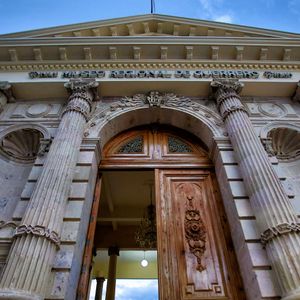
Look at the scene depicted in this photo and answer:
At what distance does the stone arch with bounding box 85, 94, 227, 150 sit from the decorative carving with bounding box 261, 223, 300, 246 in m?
2.93

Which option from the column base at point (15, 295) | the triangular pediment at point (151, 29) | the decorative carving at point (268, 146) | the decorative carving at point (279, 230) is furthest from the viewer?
the triangular pediment at point (151, 29)

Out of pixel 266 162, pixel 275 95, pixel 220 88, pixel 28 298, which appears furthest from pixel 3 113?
pixel 275 95

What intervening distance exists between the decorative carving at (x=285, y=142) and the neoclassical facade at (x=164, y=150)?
3 centimetres

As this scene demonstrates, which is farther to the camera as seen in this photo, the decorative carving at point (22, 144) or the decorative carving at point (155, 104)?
the decorative carving at point (155, 104)

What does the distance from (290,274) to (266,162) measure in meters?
2.32

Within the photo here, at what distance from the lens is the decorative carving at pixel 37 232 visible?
4020mm

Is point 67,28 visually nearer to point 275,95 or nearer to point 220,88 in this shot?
point 220,88

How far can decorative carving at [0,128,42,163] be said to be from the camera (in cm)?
659

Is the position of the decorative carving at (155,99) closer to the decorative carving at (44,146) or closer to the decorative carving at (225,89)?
the decorative carving at (225,89)

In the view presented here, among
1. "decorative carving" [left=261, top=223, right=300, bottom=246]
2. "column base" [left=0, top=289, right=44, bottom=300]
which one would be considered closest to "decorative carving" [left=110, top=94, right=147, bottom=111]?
"decorative carving" [left=261, top=223, right=300, bottom=246]

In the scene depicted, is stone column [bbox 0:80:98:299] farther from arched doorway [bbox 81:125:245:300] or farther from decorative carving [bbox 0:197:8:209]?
arched doorway [bbox 81:125:245:300]

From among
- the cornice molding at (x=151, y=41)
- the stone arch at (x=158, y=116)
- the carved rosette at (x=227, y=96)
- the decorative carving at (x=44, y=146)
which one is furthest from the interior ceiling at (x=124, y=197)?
the cornice molding at (x=151, y=41)

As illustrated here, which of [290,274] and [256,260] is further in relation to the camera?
[256,260]

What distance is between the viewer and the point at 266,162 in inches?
212
